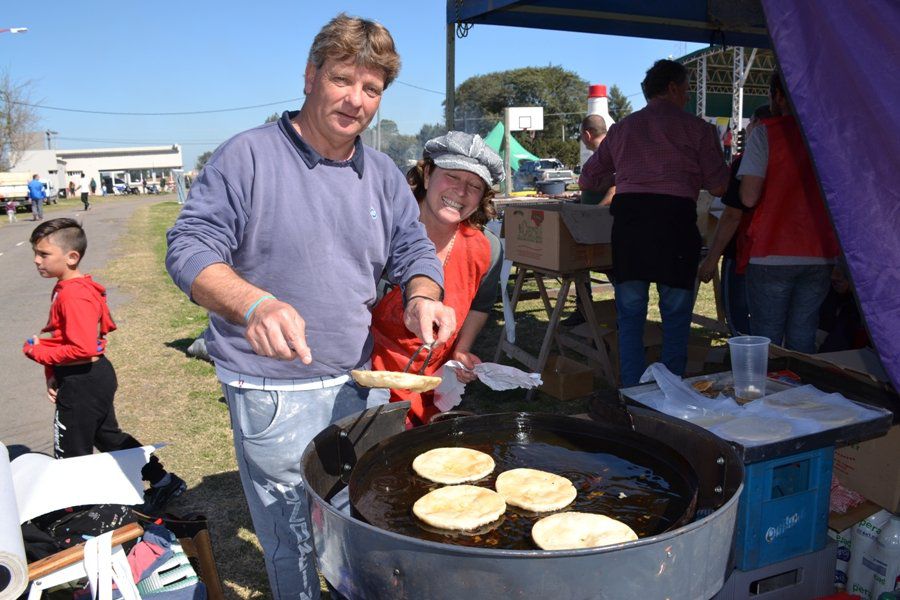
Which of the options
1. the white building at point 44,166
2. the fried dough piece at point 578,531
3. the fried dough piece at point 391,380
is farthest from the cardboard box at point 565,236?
the white building at point 44,166

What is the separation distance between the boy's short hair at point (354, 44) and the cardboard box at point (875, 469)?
2.32 m

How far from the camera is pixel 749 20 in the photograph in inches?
245

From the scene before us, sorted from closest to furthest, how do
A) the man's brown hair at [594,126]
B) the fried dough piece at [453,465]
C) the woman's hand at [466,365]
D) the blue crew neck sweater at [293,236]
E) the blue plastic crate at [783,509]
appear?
the blue crew neck sweater at [293,236], the fried dough piece at [453,465], the blue plastic crate at [783,509], the woman's hand at [466,365], the man's brown hair at [594,126]

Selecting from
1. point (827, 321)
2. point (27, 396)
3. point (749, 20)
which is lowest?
point (27, 396)

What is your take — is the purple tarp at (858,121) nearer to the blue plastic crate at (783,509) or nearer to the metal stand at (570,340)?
the blue plastic crate at (783,509)

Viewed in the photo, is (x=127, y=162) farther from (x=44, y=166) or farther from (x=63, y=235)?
(x=63, y=235)

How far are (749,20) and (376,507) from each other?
6.13 meters

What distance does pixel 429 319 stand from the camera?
80.0 inches

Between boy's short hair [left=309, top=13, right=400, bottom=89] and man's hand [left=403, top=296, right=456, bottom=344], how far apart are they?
27.3 inches

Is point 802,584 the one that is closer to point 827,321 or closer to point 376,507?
point 376,507

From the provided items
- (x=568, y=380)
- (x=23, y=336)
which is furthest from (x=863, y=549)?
(x=23, y=336)

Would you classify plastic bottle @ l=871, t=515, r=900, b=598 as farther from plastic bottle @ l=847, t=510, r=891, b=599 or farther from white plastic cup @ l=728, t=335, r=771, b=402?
white plastic cup @ l=728, t=335, r=771, b=402

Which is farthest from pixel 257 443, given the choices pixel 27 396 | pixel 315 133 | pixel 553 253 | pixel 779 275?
pixel 27 396

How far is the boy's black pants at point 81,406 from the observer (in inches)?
147
